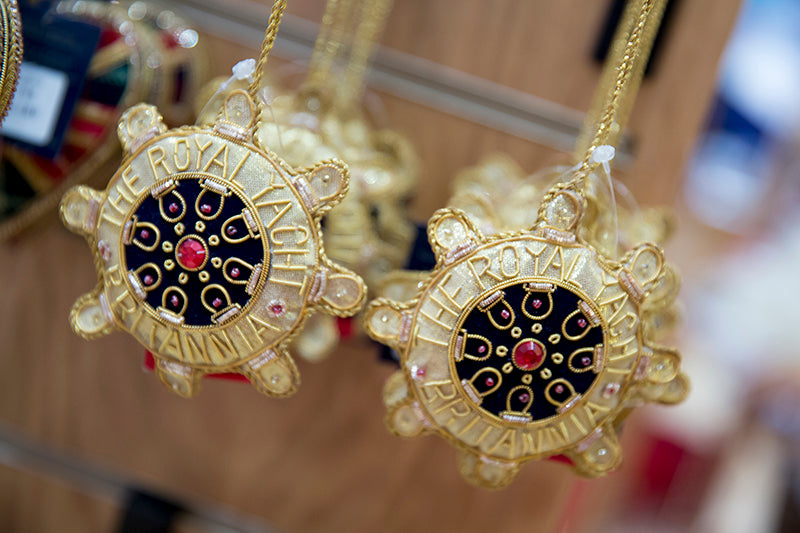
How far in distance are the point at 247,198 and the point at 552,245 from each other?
20 cm

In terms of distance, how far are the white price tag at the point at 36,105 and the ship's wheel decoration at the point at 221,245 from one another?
0.17 metres

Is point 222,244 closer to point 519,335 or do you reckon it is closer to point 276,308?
point 276,308

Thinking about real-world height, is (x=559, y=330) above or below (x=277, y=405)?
above

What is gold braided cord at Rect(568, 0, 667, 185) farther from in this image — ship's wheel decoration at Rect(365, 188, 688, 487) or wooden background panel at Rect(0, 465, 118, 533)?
wooden background panel at Rect(0, 465, 118, 533)

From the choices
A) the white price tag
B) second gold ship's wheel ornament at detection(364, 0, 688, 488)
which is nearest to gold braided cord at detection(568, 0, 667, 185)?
second gold ship's wheel ornament at detection(364, 0, 688, 488)

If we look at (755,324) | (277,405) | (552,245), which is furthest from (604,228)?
(755,324)

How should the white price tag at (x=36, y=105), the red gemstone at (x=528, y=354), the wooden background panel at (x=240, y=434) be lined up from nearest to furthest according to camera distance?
the red gemstone at (x=528, y=354) → the white price tag at (x=36, y=105) → the wooden background panel at (x=240, y=434)

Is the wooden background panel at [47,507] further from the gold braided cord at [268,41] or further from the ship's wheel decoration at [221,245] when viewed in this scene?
the gold braided cord at [268,41]

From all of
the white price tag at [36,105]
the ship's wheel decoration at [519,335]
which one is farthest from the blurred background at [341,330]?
the ship's wheel decoration at [519,335]

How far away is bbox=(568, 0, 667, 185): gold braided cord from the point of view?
0.45 metres

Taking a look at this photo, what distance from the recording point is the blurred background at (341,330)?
0.63 meters

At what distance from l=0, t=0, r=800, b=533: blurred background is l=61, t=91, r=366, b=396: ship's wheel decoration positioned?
0.15 m

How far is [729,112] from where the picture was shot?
151 centimetres

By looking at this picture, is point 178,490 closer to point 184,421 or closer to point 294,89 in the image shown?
point 184,421
